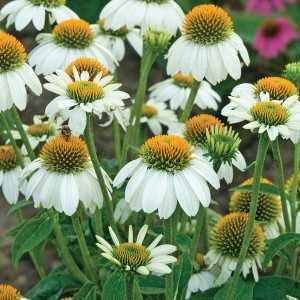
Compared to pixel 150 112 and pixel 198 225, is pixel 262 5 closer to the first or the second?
pixel 150 112

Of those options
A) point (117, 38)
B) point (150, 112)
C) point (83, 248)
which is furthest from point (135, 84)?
point (83, 248)

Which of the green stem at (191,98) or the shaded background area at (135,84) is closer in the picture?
the green stem at (191,98)

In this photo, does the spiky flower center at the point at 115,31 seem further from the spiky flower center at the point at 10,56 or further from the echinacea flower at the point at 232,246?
the echinacea flower at the point at 232,246

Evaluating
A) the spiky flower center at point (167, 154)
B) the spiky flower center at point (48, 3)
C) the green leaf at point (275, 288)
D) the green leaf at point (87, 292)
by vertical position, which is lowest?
the green leaf at point (275, 288)

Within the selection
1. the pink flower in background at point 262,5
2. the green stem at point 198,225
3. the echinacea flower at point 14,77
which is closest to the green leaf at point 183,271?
the green stem at point 198,225

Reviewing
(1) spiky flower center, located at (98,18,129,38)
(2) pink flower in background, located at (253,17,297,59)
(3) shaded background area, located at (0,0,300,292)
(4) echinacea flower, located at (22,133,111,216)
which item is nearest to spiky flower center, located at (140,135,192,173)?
(4) echinacea flower, located at (22,133,111,216)

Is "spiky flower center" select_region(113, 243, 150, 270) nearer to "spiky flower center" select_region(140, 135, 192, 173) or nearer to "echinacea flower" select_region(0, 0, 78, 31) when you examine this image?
"spiky flower center" select_region(140, 135, 192, 173)

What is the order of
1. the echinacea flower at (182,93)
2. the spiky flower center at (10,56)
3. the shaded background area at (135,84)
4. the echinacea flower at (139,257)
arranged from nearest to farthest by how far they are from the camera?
the echinacea flower at (139,257) → the spiky flower center at (10,56) → the echinacea flower at (182,93) → the shaded background area at (135,84)

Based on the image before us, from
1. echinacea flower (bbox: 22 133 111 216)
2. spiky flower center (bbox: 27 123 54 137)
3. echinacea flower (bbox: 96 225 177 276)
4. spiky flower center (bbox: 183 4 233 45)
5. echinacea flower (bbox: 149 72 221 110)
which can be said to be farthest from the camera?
echinacea flower (bbox: 149 72 221 110)
